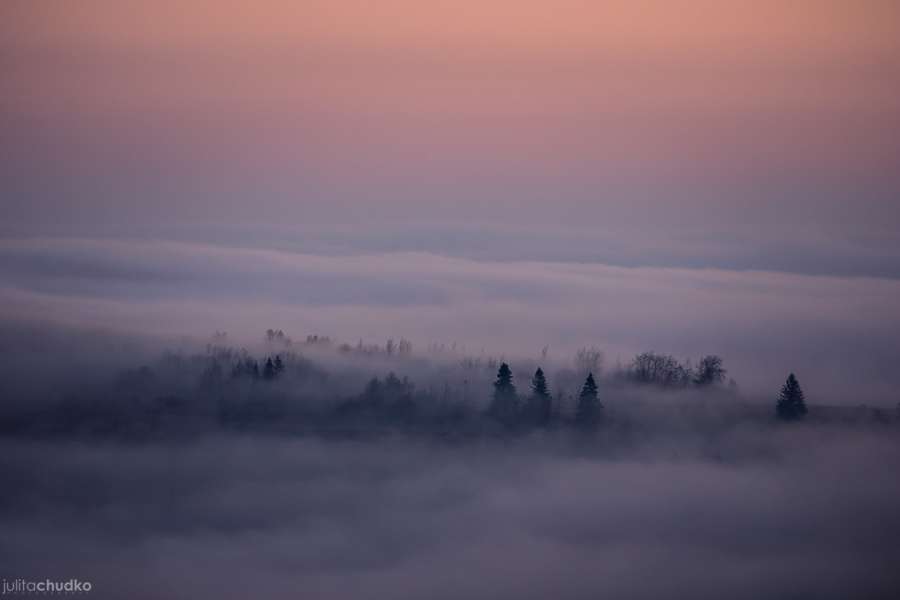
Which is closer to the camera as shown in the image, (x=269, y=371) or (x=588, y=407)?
(x=588, y=407)

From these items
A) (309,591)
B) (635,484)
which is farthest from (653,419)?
(309,591)

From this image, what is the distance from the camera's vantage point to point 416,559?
150 meters

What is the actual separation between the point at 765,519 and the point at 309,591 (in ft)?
172

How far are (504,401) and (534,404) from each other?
378 cm

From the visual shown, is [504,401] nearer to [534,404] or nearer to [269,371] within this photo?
[534,404]

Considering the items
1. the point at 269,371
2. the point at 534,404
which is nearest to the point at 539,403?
the point at 534,404

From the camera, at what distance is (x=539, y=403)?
160 meters

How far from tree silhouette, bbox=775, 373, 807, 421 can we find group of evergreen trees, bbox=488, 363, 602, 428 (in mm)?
20949

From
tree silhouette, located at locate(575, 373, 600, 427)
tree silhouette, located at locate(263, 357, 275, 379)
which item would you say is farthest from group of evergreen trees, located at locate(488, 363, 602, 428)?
tree silhouette, located at locate(263, 357, 275, 379)

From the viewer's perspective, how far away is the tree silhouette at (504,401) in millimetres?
161875

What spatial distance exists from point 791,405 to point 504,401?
32922 millimetres

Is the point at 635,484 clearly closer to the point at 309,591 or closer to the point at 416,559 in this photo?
the point at 416,559

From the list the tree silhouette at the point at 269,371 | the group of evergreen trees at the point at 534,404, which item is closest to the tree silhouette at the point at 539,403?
the group of evergreen trees at the point at 534,404

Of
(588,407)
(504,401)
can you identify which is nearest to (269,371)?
(504,401)
